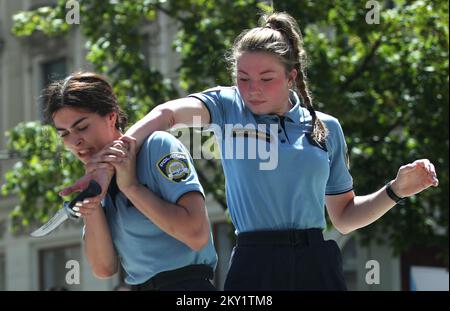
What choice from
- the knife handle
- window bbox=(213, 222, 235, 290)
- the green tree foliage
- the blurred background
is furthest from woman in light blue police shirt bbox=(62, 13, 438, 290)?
window bbox=(213, 222, 235, 290)

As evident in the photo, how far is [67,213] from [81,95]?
0.49m

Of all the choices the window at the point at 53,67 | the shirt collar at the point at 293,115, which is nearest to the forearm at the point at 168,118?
the shirt collar at the point at 293,115

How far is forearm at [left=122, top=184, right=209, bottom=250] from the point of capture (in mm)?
3379

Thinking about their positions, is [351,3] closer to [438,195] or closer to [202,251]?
[438,195]

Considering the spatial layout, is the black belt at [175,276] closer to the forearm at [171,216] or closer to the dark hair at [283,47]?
the forearm at [171,216]

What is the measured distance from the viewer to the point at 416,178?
3.61m

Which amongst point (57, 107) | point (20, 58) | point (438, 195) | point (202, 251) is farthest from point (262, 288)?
point (20, 58)

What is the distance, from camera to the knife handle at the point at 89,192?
325 centimetres

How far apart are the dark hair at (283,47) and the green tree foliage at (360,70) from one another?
696 cm

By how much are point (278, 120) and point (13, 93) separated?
732 inches

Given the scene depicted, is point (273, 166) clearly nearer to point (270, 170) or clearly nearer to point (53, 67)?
point (270, 170)

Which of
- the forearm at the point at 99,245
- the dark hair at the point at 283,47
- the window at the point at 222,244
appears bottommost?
the window at the point at 222,244

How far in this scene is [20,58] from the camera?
2155 centimetres

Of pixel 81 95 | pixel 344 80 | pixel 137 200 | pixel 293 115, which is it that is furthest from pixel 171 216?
pixel 344 80
